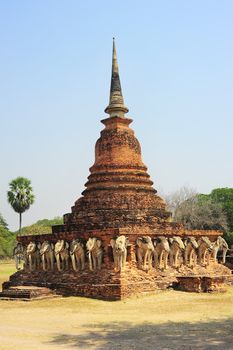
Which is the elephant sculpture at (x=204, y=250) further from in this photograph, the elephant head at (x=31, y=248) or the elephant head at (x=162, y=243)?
the elephant head at (x=31, y=248)

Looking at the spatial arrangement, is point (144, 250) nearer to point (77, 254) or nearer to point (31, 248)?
point (77, 254)

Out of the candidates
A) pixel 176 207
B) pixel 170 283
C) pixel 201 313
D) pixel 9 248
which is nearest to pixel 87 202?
pixel 170 283

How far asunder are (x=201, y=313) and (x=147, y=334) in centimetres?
325

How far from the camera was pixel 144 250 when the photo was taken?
18.1 metres

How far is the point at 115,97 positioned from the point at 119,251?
9101mm

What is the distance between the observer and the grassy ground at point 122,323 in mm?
9523

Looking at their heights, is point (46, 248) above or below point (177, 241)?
below

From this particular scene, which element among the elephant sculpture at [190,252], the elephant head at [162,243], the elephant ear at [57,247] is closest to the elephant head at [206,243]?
the elephant sculpture at [190,252]

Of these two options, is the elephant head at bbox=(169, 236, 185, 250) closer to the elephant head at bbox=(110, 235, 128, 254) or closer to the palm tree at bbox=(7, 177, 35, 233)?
the elephant head at bbox=(110, 235, 128, 254)

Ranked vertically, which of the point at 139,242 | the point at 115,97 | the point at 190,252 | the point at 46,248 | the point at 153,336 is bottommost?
the point at 153,336

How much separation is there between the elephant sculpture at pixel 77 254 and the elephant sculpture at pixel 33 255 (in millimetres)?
2433

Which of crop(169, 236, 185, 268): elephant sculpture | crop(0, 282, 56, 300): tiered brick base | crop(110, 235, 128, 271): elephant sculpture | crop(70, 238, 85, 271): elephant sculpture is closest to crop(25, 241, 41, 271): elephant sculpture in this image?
crop(70, 238, 85, 271): elephant sculpture

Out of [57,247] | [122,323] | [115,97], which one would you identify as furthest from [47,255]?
[115,97]

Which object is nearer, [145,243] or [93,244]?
[93,244]
